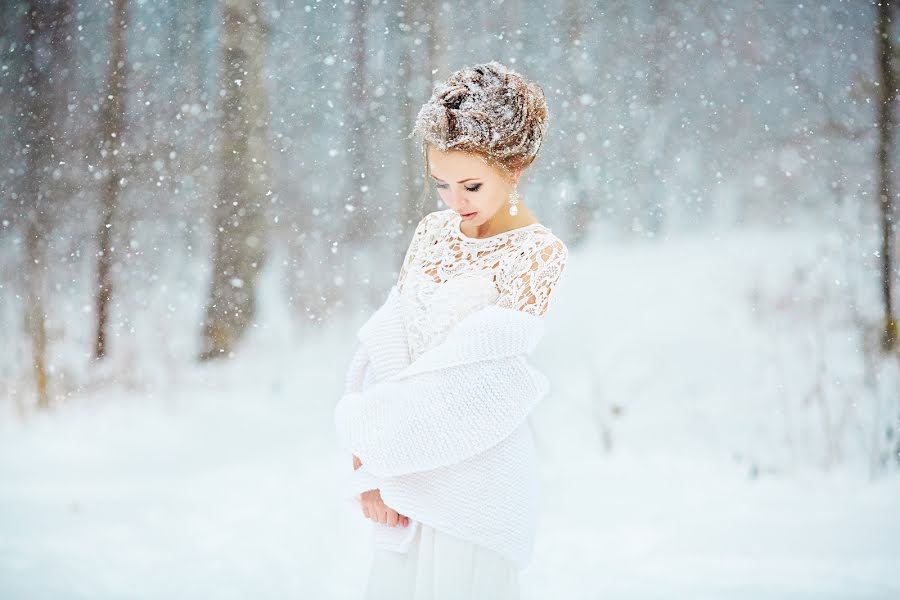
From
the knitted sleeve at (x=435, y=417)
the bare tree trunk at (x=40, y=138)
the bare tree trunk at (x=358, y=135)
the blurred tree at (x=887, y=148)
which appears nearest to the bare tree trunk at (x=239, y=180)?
the bare tree trunk at (x=358, y=135)

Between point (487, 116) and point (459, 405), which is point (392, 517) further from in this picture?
point (487, 116)

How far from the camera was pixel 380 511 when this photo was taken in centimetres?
104

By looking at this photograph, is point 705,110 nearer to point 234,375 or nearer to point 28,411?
point 234,375

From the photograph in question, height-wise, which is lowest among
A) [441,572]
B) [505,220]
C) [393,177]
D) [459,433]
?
[441,572]

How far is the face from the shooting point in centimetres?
104

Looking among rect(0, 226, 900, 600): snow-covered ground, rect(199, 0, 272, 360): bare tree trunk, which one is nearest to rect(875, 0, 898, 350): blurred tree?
rect(0, 226, 900, 600): snow-covered ground

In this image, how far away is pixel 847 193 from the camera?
2486mm

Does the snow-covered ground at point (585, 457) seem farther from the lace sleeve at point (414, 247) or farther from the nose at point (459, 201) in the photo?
the nose at point (459, 201)

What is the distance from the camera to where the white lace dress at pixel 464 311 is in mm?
1021

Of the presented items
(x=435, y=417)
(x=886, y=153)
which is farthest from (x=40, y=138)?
(x=886, y=153)

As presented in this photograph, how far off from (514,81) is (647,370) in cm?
177

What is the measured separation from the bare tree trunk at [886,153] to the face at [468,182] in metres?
1.91

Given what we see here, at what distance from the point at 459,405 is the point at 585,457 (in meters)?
1.78

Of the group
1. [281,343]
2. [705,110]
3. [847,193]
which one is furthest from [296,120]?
[847,193]
